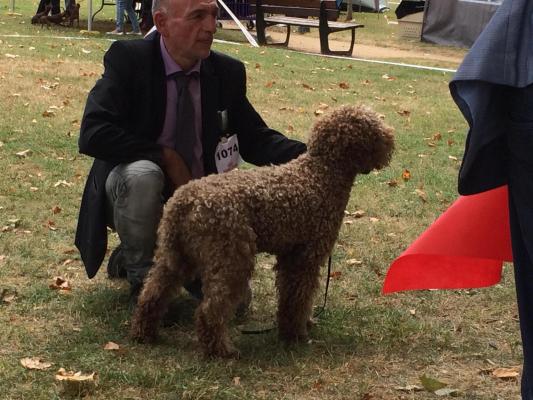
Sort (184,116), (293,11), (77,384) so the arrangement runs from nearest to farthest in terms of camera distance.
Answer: (77,384) < (184,116) < (293,11)

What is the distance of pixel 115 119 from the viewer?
12.4 ft

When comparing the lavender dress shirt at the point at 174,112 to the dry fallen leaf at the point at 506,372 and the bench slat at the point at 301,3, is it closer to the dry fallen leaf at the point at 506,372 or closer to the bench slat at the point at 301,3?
the dry fallen leaf at the point at 506,372

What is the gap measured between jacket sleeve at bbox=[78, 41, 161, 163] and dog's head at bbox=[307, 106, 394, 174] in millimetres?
804

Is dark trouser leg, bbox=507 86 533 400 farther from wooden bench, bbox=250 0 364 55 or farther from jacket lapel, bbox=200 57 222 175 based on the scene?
wooden bench, bbox=250 0 364 55

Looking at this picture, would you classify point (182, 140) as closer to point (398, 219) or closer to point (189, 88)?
point (189, 88)

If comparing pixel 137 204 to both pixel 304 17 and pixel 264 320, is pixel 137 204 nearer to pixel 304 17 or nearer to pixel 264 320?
pixel 264 320

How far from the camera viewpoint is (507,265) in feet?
16.2

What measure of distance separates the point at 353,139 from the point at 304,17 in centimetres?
1451

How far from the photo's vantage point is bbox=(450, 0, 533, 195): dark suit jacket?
216 centimetres

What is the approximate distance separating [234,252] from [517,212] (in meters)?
1.27

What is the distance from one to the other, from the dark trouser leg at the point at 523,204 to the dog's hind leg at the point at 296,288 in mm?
1208

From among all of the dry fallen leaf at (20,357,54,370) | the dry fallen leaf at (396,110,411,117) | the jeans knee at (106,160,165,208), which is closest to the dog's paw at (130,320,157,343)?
the dry fallen leaf at (20,357,54,370)

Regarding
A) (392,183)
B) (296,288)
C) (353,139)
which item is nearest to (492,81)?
(353,139)

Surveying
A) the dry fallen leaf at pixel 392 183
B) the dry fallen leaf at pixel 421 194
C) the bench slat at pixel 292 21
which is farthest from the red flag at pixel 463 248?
the bench slat at pixel 292 21
